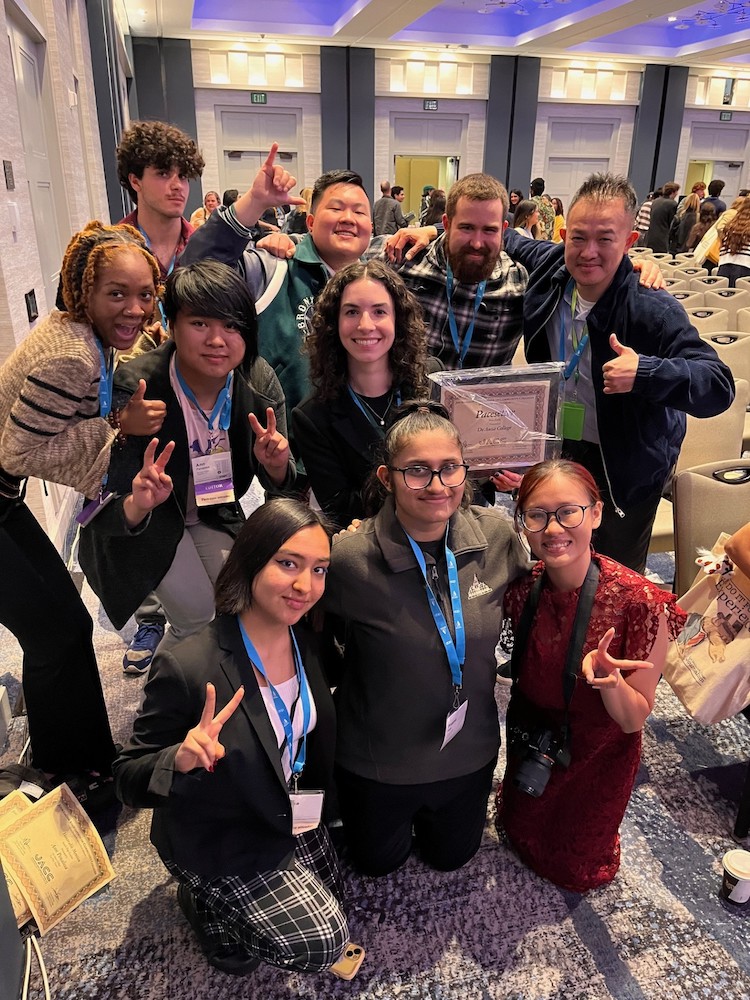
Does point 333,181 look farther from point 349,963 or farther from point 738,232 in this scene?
point 738,232

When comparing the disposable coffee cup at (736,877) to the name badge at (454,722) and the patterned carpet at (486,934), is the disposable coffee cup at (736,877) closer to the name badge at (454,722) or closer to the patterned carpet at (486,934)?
the patterned carpet at (486,934)

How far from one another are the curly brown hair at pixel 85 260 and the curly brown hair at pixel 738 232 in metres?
5.98

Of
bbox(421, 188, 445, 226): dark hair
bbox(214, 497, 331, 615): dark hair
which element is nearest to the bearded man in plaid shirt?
bbox(214, 497, 331, 615): dark hair

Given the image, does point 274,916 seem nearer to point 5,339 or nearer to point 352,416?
point 352,416

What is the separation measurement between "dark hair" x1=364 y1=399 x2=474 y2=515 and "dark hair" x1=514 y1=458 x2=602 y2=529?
0.49ft

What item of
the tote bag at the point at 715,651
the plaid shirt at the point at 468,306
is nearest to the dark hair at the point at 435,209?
the plaid shirt at the point at 468,306

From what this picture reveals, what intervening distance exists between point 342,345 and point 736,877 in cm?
176

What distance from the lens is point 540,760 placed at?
5.69ft

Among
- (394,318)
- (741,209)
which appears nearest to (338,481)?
(394,318)

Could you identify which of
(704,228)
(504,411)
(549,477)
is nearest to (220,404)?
(504,411)

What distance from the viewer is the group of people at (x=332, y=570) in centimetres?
152

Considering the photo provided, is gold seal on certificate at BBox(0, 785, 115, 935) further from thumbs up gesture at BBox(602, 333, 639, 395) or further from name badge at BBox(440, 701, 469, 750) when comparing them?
thumbs up gesture at BBox(602, 333, 639, 395)

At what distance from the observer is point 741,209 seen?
609 cm

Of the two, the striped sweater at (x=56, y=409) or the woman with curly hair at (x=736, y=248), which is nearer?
the striped sweater at (x=56, y=409)
